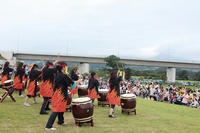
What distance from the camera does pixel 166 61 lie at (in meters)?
57.0

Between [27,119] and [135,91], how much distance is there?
664 inches

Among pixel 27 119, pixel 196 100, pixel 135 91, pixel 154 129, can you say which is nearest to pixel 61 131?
pixel 27 119

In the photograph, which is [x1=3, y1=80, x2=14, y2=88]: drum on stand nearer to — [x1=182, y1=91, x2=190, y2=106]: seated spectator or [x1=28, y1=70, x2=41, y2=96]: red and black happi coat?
[x1=28, y1=70, x2=41, y2=96]: red and black happi coat

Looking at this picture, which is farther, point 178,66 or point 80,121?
point 178,66

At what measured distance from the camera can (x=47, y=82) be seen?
8.33 m

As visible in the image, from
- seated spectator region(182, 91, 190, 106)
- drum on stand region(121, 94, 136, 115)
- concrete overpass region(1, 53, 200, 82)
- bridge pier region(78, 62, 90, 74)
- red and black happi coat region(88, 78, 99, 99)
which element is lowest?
seated spectator region(182, 91, 190, 106)

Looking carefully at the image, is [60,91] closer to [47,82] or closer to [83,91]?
[47,82]

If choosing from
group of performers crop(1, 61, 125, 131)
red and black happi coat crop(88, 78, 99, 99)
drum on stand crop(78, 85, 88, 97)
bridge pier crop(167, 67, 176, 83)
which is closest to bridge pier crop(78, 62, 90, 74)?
bridge pier crop(167, 67, 176, 83)

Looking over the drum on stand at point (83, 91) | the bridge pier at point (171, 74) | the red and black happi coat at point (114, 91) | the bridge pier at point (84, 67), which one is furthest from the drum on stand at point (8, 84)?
the bridge pier at point (171, 74)

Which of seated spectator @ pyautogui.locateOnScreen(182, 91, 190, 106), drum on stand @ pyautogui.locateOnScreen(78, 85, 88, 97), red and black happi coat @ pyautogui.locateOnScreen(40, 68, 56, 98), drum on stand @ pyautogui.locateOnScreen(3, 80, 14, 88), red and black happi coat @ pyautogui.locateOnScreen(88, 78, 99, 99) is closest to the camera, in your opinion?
red and black happi coat @ pyautogui.locateOnScreen(40, 68, 56, 98)

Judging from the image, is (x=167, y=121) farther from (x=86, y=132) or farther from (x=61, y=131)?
(x=61, y=131)

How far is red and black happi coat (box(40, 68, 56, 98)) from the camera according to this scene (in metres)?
8.20

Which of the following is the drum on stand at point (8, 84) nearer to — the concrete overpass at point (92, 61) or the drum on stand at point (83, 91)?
the drum on stand at point (83, 91)

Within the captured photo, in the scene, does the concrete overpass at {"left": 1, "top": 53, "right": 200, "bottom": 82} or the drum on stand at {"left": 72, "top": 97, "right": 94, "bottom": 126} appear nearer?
the drum on stand at {"left": 72, "top": 97, "right": 94, "bottom": 126}
